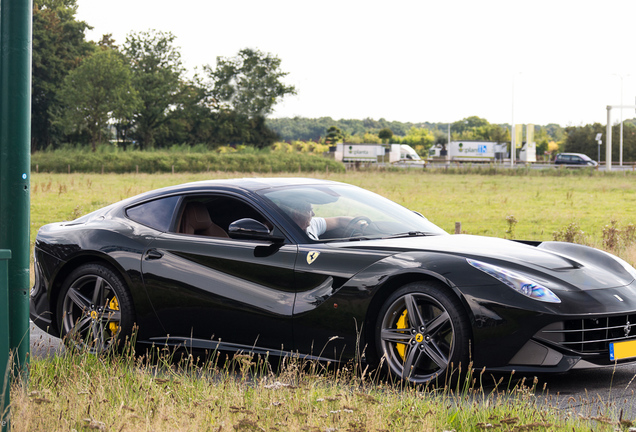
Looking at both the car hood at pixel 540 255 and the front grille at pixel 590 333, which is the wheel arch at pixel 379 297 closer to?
the car hood at pixel 540 255

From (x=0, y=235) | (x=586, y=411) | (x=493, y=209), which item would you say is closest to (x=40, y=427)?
(x=0, y=235)

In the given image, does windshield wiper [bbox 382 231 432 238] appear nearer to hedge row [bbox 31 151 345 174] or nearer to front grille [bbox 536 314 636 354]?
front grille [bbox 536 314 636 354]

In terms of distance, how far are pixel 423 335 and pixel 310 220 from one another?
1.36 meters

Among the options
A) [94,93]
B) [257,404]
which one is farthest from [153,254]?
[94,93]

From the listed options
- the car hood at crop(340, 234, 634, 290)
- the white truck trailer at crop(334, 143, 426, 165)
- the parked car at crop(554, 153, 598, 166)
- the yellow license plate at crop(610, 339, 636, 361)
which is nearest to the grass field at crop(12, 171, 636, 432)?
the yellow license plate at crop(610, 339, 636, 361)

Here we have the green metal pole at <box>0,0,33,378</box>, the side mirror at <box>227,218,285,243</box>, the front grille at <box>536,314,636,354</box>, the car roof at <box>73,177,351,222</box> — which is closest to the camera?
the green metal pole at <box>0,0,33,378</box>

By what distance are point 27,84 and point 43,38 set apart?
76744 mm

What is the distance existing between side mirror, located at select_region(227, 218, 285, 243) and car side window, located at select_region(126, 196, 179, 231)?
35.0 inches

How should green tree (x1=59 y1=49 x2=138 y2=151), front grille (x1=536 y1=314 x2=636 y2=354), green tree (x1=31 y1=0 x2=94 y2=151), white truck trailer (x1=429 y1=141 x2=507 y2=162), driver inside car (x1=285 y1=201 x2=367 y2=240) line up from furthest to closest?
white truck trailer (x1=429 y1=141 x2=507 y2=162) < green tree (x1=31 y1=0 x2=94 y2=151) < green tree (x1=59 y1=49 x2=138 y2=151) < driver inside car (x1=285 y1=201 x2=367 y2=240) < front grille (x1=536 y1=314 x2=636 y2=354)

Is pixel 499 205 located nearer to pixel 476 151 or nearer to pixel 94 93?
pixel 94 93

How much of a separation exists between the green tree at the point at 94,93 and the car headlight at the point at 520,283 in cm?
7029

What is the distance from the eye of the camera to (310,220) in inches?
226

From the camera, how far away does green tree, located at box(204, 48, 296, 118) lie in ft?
280

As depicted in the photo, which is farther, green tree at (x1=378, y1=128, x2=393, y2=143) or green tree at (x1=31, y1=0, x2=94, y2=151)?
green tree at (x1=378, y1=128, x2=393, y2=143)
